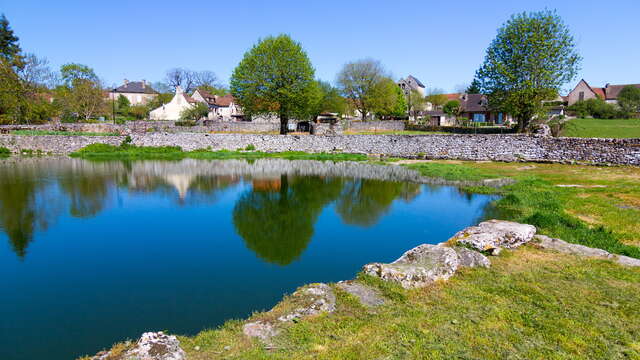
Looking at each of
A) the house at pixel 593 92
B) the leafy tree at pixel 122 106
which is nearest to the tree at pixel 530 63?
the house at pixel 593 92

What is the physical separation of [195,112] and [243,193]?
59.0m

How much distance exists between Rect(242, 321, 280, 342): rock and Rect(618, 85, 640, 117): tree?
2765 inches

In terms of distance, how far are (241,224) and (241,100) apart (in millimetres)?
36737

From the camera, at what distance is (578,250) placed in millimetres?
10562

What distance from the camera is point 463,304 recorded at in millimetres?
7621

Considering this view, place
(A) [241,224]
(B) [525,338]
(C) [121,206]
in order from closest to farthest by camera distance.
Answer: (B) [525,338], (A) [241,224], (C) [121,206]

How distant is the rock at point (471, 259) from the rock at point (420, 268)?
0.27m

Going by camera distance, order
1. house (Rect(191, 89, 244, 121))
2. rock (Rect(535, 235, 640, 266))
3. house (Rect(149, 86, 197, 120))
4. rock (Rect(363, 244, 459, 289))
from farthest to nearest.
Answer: house (Rect(191, 89, 244, 121)), house (Rect(149, 86, 197, 120)), rock (Rect(535, 235, 640, 266)), rock (Rect(363, 244, 459, 289))

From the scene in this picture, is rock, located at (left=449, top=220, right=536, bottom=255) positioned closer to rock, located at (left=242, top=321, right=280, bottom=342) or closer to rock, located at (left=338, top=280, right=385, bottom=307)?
rock, located at (left=338, top=280, right=385, bottom=307)

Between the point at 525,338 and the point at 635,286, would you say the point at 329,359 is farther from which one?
the point at 635,286

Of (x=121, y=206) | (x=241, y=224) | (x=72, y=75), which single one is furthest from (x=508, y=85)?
(x=72, y=75)

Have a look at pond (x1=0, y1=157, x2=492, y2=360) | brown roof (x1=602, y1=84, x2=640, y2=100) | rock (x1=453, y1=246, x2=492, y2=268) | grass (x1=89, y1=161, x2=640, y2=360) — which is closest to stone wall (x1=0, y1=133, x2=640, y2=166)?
pond (x1=0, y1=157, x2=492, y2=360)

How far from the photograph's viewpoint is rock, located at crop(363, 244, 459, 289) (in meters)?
8.63

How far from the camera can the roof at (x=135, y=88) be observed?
104 metres
